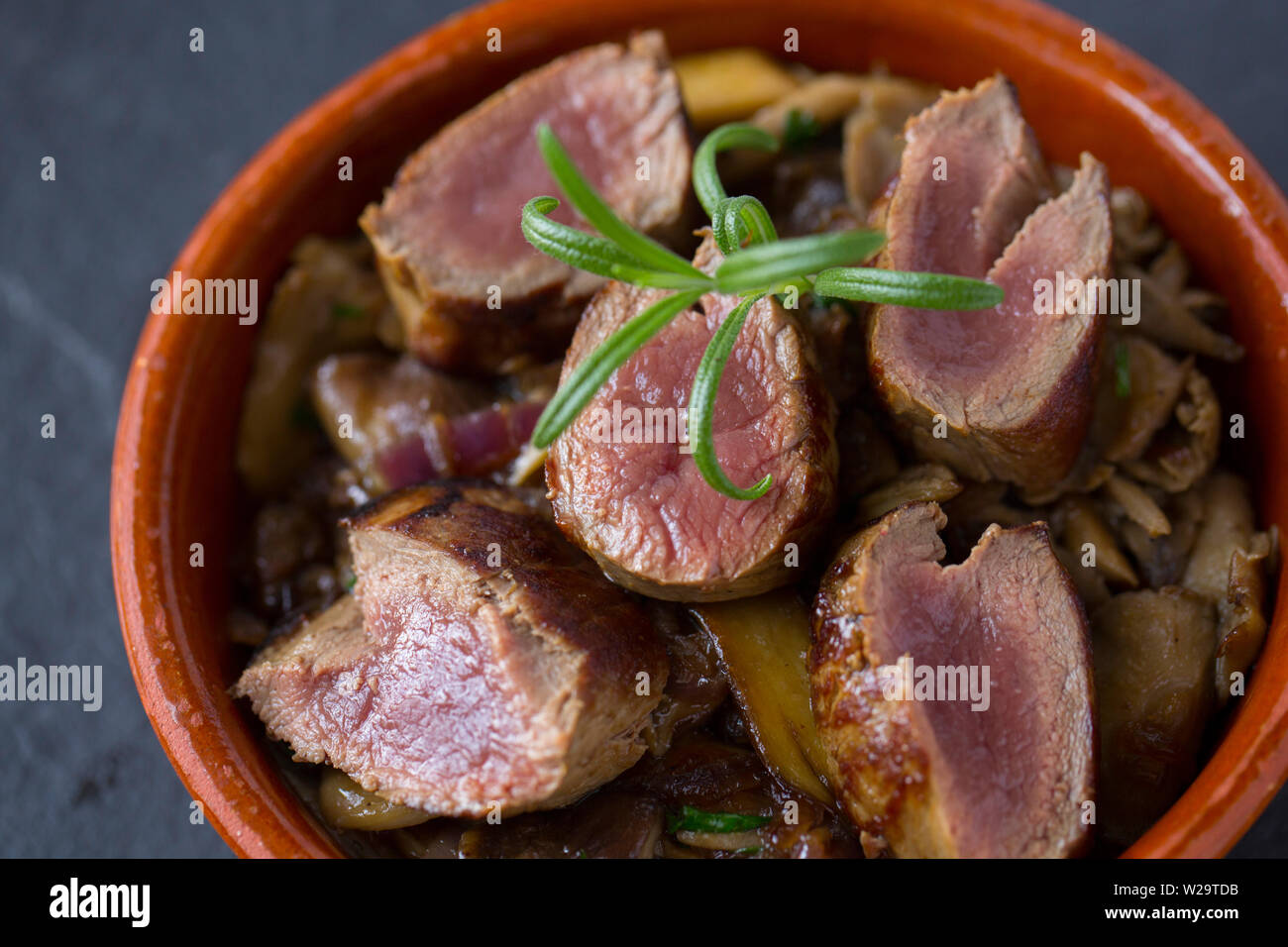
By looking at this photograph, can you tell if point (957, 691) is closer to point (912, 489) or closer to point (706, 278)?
point (912, 489)

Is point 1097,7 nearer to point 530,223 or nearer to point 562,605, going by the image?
point 530,223

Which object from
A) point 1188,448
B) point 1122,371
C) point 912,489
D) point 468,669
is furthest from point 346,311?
point 1188,448

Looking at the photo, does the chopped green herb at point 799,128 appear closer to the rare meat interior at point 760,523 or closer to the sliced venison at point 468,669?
the rare meat interior at point 760,523

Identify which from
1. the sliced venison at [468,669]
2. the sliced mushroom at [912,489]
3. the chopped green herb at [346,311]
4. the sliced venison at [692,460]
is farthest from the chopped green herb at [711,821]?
the chopped green herb at [346,311]

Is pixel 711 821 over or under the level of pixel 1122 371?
under

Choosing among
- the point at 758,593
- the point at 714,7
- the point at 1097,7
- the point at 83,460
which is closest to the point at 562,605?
the point at 758,593
